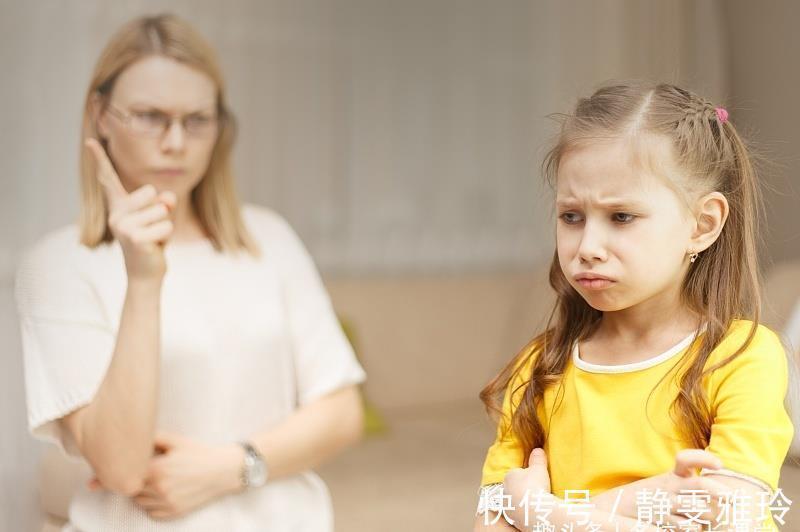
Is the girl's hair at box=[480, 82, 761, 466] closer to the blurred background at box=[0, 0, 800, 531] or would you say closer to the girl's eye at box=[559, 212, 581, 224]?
the girl's eye at box=[559, 212, 581, 224]

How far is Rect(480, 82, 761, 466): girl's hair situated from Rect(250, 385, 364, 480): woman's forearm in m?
0.51

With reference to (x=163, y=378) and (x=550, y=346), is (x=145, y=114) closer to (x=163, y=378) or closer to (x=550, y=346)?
(x=163, y=378)

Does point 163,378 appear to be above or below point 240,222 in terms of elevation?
below

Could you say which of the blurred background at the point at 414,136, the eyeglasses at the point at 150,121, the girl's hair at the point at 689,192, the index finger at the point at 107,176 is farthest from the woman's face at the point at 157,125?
the blurred background at the point at 414,136

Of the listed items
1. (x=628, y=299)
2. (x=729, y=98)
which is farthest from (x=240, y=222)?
(x=729, y=98)

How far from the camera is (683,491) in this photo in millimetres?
890

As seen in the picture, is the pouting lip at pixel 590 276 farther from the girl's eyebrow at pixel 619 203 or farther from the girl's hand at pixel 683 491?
the girl's hand at pixel 683 491

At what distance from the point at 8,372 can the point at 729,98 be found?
90.5 inches

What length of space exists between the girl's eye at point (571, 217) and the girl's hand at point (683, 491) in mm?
244

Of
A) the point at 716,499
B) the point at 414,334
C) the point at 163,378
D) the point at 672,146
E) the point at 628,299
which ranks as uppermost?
the point at 672,146

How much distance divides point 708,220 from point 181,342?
82cm

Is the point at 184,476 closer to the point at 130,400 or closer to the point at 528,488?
the point at 130,400

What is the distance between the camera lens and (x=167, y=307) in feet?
5.16

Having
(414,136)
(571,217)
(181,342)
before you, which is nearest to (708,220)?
(571,217)
